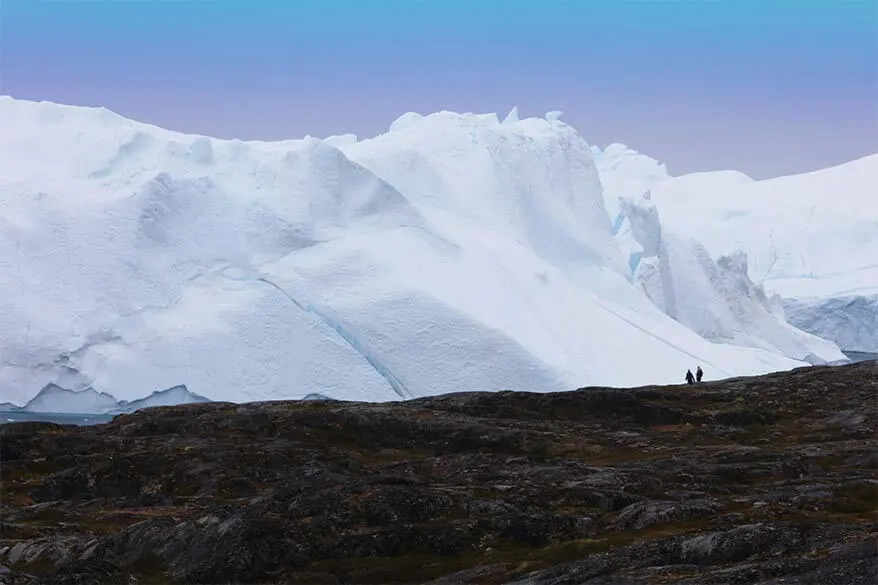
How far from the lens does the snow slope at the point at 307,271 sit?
7688cm

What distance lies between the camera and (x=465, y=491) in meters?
37.0

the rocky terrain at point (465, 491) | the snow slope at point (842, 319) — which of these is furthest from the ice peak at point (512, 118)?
the rocky terrain at point (465, 491)

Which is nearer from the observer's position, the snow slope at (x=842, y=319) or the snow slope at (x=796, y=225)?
the snow slope at (x=842, y=319)

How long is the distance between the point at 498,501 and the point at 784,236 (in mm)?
122272

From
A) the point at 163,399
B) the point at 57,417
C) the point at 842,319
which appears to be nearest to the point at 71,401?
the point at 57,417

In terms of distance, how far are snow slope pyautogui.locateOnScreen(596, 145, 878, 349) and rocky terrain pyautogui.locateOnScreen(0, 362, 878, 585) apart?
239 ft

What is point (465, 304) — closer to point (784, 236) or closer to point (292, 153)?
point (292, 153)

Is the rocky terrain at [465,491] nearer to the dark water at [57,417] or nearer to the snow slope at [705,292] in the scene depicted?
the dark water at [57,417]

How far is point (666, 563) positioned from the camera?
26594 millimetres

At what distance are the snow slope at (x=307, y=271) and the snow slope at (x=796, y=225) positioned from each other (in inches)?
1438

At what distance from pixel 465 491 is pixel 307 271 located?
47.5 metres

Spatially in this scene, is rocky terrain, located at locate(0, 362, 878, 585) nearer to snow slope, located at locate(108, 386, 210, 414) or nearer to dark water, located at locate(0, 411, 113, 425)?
snow slope, located at locate(108, 386, 210, 414)

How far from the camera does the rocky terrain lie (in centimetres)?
2873

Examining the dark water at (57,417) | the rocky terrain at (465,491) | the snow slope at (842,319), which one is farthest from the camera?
the snow slope at (842,319)
